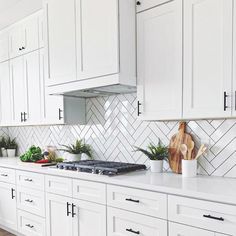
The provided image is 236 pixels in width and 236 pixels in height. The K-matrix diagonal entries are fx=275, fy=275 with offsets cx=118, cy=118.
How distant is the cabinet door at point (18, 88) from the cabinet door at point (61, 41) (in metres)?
0.82

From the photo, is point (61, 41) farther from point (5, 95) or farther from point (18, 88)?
point (5, 95)

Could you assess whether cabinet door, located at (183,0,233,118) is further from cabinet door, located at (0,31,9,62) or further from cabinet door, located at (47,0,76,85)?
cabinet door, located at (0,31,9,62)

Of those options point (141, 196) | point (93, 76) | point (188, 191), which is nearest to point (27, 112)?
point (93, 76)

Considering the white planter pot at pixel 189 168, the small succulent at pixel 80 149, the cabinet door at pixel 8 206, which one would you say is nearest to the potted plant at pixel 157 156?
the white planter pot at pixel 189 168

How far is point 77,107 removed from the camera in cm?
312

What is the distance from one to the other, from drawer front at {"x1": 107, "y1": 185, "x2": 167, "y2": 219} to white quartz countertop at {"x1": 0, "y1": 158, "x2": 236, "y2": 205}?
0.04m

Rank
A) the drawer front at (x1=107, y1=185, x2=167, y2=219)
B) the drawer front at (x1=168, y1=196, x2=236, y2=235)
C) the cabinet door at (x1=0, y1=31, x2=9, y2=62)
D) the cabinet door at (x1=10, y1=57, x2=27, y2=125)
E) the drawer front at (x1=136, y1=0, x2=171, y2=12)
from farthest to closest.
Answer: the cabinet door at (x1=0, y1=31, x2=9, y2=62) < the cabinet door at (x1=10, y1=57, x2=27, y2=125) < the drawer front at (x1=136, y1=0, x2=171, y2=12) < the drawer front at (x1=107, y1=185, x2=167, y2=219) < the drawer front at (x1=168, y1=196, x2=236, y2=235)

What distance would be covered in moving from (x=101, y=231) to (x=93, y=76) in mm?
1295

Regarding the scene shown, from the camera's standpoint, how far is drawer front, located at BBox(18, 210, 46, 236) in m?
2.79

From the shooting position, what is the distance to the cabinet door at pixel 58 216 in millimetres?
2506

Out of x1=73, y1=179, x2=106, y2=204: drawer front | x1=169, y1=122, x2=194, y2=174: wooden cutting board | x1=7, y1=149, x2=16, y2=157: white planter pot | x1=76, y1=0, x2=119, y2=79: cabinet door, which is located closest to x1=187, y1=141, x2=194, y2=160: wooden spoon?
x1=169, y1=122, x2=194, y2=174: wooden cutting board

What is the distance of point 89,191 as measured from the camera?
2.31m

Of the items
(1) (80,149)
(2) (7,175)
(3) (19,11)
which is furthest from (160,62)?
(2) (7,175)

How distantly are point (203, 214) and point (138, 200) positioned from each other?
1.58 ft
